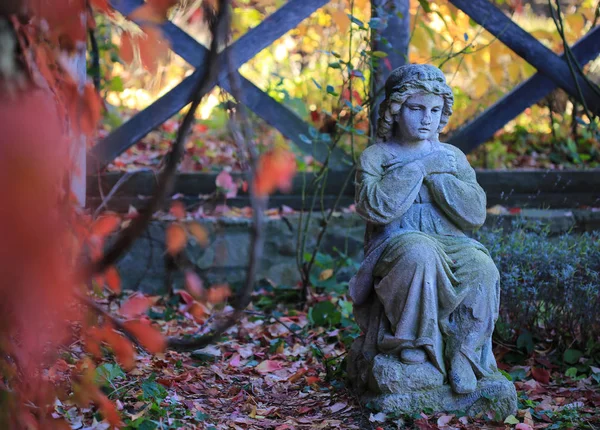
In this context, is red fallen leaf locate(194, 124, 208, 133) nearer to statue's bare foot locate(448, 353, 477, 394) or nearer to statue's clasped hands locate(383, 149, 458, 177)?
statue's clasped hands locate(383, 149, 458, 177)

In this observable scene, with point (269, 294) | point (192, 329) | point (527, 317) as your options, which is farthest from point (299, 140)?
point (527, 317)

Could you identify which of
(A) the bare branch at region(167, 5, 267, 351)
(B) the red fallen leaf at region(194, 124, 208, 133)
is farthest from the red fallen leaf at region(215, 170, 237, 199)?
(A) the bare branch at region(167, 5, 267, 351)

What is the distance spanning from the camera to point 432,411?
11.9 ft

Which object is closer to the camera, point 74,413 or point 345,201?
point 74,413

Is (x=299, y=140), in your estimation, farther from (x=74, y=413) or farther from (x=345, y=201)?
(x=74, y=413)

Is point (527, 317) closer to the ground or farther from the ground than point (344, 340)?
farther from the ground

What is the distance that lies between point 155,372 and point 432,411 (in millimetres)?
1451

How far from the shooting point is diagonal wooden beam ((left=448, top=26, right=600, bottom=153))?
5.75 m

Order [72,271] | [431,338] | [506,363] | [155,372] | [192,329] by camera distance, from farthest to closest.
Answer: [192,329], [506,363], [155,372], [431,338], [72,271]

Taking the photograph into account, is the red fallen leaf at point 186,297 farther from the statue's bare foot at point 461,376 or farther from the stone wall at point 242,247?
the statue's bare foot at point 461,376

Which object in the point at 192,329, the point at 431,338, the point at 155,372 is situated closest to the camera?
the point at 431,338

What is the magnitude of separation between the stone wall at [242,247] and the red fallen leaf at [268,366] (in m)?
1.46

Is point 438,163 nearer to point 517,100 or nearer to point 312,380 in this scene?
point 312,380

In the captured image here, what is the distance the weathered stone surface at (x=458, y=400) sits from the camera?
360 centimetres
